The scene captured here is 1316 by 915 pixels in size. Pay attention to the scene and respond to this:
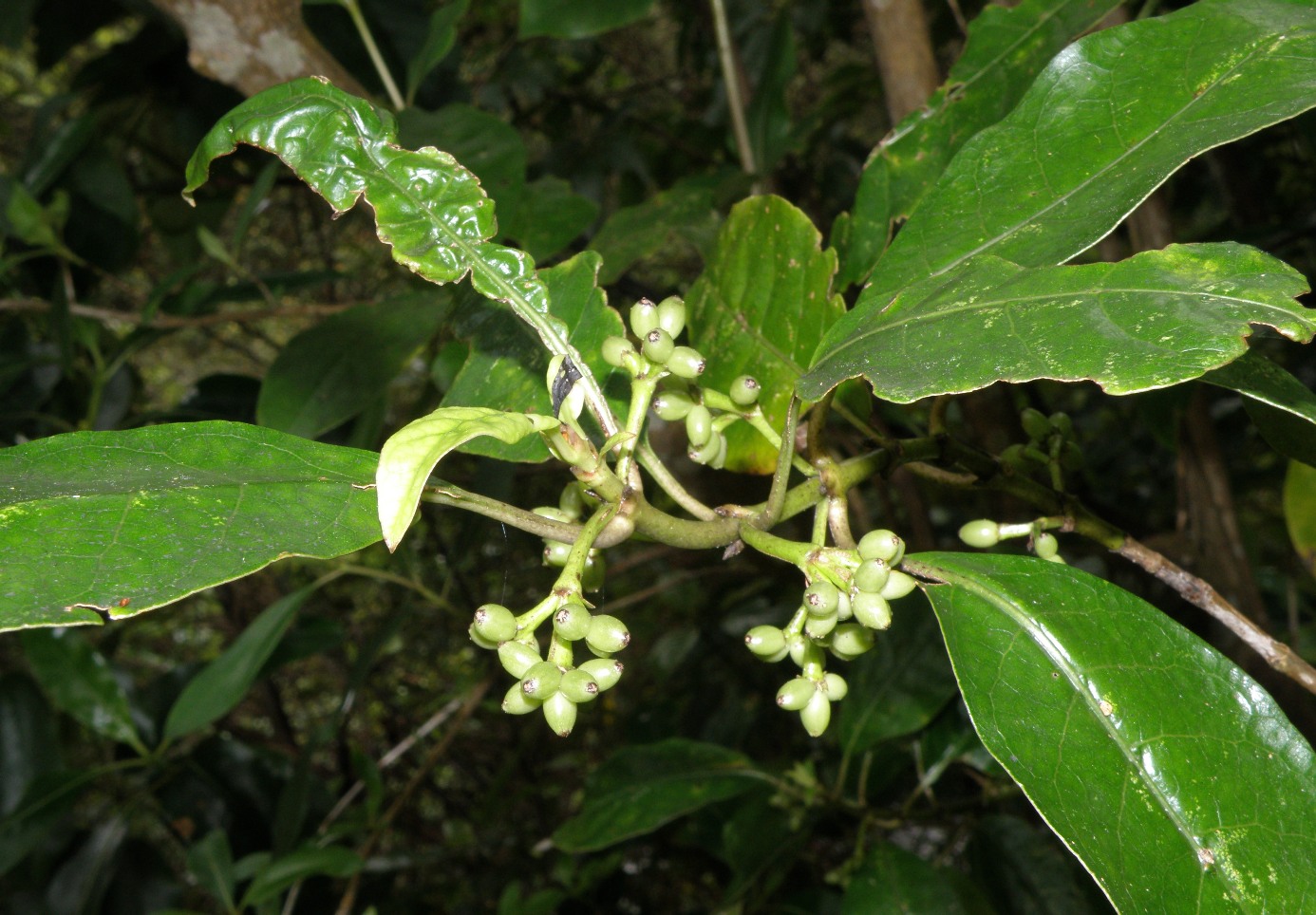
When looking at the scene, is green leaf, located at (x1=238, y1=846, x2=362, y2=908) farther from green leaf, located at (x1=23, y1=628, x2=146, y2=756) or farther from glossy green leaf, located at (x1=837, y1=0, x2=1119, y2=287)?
glossy green leaf, located at (x1=837, y1=0, x2=1119, y2=287)

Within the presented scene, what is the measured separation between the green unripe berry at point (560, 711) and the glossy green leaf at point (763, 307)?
0.33 metres

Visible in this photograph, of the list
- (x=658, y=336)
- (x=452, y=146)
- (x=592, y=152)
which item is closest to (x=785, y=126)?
(x=452, y=146)

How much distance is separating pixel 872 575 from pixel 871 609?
0.9 inches

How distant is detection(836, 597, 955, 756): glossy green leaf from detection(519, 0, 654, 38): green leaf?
0.99 metres

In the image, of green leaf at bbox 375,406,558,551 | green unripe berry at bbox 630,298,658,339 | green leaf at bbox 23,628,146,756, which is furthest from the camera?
green leaf at bbox 23,628,146,756

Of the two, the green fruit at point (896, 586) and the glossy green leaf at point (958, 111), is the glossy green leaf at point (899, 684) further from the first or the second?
the green fruit at point (896, 586)

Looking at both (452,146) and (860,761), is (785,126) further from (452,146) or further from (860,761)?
(860,761)

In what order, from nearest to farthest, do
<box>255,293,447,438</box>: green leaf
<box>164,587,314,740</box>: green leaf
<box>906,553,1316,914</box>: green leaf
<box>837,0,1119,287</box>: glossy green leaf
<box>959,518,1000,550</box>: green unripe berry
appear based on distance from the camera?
<box>906,553,1316,914</box>: green leaf → <box>959,518,1000,550</box>: green unripe berry → <box>837,0,1119,287</box>: glossy green leaf → <box>255,293,447,438</box>: green leaf → <box>164,587,314,740</box>: green leaf

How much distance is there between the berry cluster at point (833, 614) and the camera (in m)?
0.62

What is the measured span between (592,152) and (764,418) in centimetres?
213

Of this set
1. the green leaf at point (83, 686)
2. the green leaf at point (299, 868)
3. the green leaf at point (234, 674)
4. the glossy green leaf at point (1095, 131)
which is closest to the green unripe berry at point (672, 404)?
the glossy green leaf at point (1095, 131)

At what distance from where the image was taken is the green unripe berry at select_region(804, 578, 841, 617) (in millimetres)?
606

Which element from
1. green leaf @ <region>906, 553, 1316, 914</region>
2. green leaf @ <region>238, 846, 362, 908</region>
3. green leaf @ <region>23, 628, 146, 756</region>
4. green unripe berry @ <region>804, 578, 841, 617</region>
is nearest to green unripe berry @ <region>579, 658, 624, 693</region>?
green unripe berry @ <region>804, 578, 841, 617</region>

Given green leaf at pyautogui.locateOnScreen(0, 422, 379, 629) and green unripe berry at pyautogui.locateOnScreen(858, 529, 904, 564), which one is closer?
green leaf at pyautogui.locateOnScreen(0, 422, 379, 629)
